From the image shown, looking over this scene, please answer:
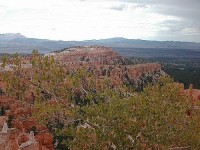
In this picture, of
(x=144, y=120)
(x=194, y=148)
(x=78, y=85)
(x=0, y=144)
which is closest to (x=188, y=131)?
(x=194, y=148)

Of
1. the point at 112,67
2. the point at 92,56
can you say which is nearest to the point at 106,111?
the point at 112,67

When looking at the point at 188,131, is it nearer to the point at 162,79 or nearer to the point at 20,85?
the point at 162,79

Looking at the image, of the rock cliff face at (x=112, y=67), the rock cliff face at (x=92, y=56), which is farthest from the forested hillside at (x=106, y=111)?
the rock cliff face at (x=92, y=56)

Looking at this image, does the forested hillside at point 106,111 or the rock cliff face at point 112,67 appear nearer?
the forested hillside at point 106,111

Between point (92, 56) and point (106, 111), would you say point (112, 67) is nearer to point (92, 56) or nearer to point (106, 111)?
point (92, 56)

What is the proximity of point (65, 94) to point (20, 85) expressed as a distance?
2.66m

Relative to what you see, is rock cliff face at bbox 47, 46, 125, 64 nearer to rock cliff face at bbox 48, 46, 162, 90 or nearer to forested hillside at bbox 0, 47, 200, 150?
rock cliff face at bbox 48, 46, 162, 90

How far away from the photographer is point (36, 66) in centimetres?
2312

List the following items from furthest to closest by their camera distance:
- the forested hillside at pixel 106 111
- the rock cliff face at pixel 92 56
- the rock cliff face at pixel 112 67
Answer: the rock cliff face at pixel 92 56, the rock cliff face at pixel 112 67, the forested hillside at pixel 106 111

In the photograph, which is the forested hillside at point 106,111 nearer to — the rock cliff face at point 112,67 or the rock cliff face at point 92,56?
the rock cliff face at point 112,67

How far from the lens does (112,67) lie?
135 metres

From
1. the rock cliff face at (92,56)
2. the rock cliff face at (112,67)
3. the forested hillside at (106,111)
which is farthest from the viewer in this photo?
the rock cliff face at (92,56)

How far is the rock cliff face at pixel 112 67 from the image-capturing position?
376 feet

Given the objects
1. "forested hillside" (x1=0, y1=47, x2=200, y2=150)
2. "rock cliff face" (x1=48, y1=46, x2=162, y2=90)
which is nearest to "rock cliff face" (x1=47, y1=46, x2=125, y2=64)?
"rock cliff face" (x1=48, y1=46, x2=162, y2=90)
